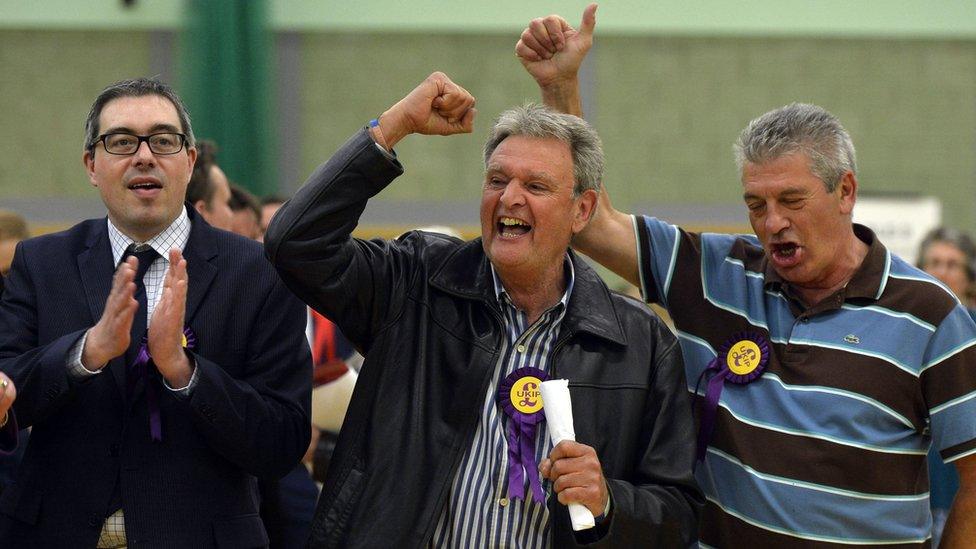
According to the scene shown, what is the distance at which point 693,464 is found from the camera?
2857 mm

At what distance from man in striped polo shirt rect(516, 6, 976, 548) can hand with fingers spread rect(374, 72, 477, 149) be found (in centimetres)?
77

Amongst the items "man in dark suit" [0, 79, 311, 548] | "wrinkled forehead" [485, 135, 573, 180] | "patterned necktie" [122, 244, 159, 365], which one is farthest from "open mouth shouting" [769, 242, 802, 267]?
"patterned necktie" [122, 244, 159, 365]

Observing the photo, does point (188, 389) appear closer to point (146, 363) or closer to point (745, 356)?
point (146, 363)

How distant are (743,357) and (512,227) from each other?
69 centimetres

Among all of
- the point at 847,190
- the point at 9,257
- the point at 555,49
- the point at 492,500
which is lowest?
the point at 492,500

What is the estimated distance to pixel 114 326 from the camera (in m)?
2.63

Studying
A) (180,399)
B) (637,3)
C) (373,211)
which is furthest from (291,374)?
(637,3)

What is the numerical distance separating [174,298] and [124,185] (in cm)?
43

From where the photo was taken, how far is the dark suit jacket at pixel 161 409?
277 cm

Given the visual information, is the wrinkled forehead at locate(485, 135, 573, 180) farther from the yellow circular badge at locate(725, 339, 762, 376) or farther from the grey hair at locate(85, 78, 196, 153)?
the grey hair at locate(85, 78, 196, 153)

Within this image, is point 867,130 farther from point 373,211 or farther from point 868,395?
point 868,395

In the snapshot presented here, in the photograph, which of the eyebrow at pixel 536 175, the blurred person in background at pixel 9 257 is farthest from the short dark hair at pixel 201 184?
the eyebrow at pixel 536 175

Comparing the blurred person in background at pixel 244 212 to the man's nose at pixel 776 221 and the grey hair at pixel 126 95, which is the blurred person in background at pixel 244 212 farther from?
the man's nose at pixel 776 221

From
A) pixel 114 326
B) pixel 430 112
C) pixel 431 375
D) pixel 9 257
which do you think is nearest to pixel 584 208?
pixel 430 112
